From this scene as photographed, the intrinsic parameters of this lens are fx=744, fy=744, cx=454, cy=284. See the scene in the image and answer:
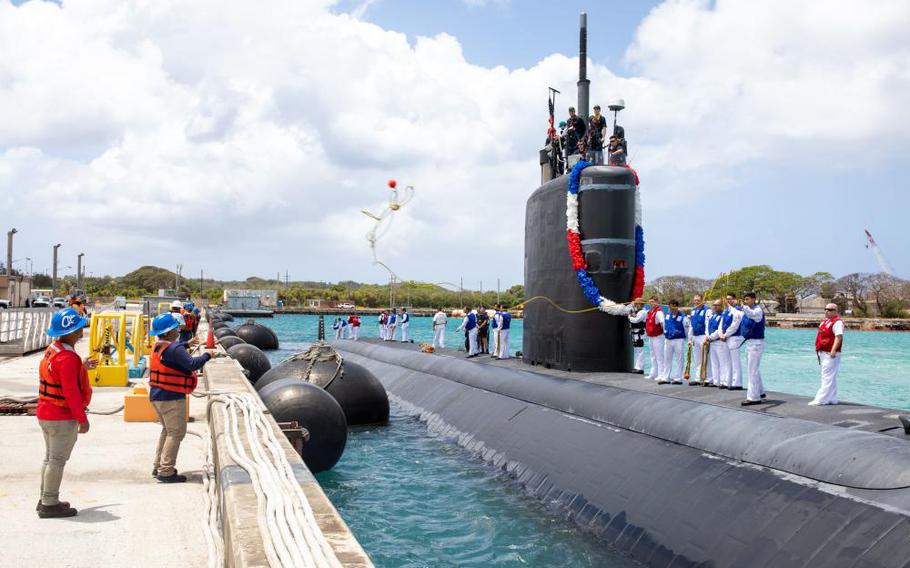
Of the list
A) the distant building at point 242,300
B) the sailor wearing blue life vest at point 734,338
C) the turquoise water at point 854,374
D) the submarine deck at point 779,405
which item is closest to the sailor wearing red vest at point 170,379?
the submarine deck at point 779,405

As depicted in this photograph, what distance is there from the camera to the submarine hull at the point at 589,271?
1025 cm

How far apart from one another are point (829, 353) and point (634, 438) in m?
2.43

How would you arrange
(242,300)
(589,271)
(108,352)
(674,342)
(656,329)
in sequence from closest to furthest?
(589,271), (674,342), (656,329), (108,352), (242,300)

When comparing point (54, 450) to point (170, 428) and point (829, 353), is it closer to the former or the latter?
point (170, 428)

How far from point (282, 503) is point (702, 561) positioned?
292cm

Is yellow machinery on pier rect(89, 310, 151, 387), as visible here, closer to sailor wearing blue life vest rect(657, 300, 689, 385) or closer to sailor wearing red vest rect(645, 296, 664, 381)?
sailor wearing red vest rect(645, 296, 664, 381)

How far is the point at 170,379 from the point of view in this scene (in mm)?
6770

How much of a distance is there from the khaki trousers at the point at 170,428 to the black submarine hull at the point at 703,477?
368 cm

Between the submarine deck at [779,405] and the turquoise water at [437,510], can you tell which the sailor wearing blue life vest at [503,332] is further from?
the submarine deck at [779,405]

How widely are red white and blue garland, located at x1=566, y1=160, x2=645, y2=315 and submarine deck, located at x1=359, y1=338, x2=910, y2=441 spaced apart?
3.38 ft

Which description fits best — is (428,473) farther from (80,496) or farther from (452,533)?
(80,496)

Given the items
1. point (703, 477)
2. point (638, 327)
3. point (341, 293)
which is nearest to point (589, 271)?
point (638, 327)

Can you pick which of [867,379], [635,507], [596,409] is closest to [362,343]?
[596,409]

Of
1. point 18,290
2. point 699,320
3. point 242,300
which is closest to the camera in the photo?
point 699,320
